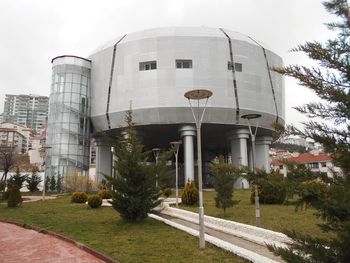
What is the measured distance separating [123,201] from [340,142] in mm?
13162

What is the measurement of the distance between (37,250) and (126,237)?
3151 millimetres

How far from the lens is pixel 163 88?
124ft

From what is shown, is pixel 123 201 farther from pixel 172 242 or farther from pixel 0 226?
pixel 0 226

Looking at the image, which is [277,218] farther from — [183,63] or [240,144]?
[240,144]

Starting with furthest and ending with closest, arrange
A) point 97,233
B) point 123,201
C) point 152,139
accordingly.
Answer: point 152,139
point 123,201
point 97,233

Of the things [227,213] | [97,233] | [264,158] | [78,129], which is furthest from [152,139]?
[97,233]

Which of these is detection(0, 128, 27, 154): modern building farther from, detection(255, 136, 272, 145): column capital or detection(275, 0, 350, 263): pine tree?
detection(275, 0, 350, 263): pine tree

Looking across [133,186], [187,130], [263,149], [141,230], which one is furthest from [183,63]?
[141,230]

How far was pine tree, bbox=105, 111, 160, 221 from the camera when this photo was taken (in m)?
15.7

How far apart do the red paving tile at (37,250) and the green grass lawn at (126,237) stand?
0.60 metres

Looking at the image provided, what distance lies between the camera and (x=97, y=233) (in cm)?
1370

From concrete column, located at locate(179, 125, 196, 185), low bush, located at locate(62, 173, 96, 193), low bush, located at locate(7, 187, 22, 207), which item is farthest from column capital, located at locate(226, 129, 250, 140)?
low bush, located at locate(7, 187, 22, 207)

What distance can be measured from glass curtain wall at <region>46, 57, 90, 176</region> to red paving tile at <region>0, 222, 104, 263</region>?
97.1 feet

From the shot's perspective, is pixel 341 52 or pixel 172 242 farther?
pixel 172 242
